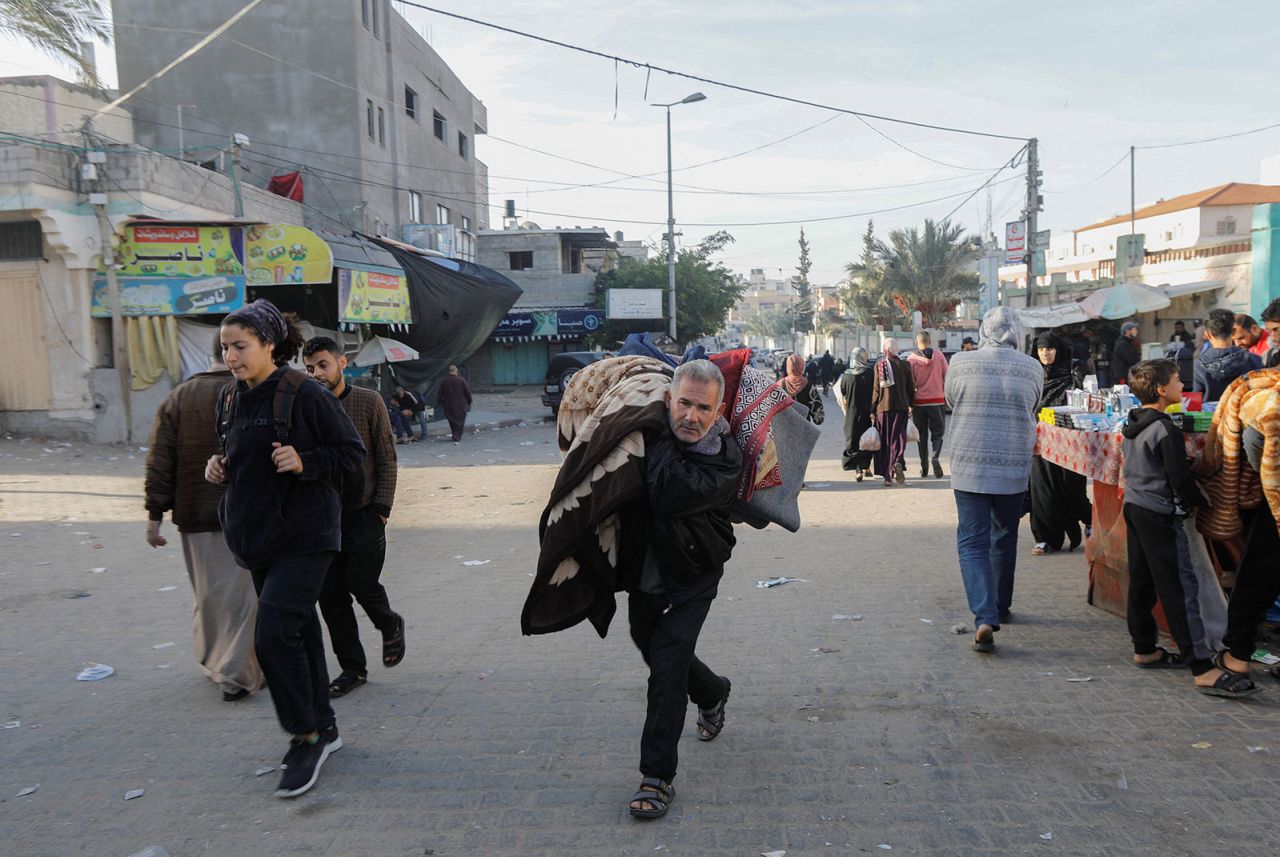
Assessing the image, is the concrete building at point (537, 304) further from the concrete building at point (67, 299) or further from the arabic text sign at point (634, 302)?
the concrete building at point (67, 299)

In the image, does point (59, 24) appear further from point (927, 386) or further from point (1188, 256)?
point (1188, 256)

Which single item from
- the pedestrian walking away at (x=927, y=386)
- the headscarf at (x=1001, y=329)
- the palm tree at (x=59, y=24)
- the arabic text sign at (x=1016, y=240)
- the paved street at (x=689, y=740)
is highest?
the palm tree at (x=59, y=24)

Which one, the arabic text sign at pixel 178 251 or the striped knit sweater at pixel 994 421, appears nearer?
the striped knit sweater at pixel 994 421

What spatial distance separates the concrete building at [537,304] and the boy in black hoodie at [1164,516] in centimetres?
3813

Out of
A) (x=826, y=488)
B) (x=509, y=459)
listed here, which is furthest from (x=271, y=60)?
(x=826, y=488)

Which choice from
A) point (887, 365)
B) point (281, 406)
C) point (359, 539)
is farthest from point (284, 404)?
point (887, 365)

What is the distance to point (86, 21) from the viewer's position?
16.4 m

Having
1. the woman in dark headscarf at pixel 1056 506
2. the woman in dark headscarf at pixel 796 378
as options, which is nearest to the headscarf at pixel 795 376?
the woman in dark headscarf at pixel 796 378

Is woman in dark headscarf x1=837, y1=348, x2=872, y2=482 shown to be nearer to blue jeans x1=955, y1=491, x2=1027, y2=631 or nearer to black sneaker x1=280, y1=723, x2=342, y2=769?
blue jeans x1=955, y1=491, x2=1027, y2=631

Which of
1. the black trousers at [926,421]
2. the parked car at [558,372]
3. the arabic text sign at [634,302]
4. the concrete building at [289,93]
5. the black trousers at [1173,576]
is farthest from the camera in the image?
the arabic text sign at [634,302]

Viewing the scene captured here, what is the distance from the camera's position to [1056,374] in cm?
969

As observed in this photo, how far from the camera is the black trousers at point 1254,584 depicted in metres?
4.70

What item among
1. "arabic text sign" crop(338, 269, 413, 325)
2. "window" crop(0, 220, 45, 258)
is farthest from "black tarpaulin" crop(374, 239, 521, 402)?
"window" crop(0, 220, 45, 258)

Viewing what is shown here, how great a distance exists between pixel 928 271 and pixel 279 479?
45.4 m
